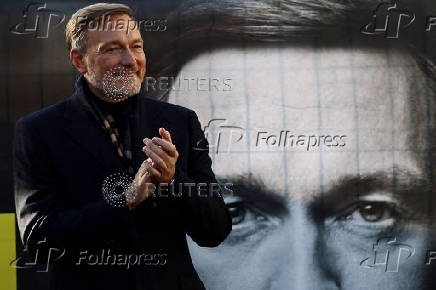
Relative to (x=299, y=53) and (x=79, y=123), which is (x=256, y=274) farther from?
(x=79, y=123)

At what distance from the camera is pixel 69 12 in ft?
9.71

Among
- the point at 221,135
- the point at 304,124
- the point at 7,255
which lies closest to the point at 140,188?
the point at 221,135

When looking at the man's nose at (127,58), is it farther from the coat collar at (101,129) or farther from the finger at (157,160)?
the finger at (157,160)

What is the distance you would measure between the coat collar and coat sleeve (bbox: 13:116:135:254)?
120mm

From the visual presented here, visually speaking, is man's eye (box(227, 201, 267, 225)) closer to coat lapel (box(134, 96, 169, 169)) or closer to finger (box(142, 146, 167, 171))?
coat lapel (box(134, 96, 169, 169))

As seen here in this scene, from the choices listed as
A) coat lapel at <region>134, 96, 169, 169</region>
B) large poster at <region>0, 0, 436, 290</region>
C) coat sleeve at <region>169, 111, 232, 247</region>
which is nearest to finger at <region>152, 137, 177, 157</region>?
coat sleeve at <region>169, 111, 232, 247</region>

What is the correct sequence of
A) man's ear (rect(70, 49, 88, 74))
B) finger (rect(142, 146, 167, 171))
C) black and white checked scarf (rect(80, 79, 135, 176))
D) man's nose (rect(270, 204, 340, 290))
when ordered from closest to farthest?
finger (rect(142, 146, 167, 171)), black and white checked scarf (rect(80, 79, 135, 176)), man's ear (rect(70, 49, 88, 74)), man's nose (rect(270, 204, 340, 290))

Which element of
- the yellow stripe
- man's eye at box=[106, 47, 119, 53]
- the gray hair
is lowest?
the yellow stripe

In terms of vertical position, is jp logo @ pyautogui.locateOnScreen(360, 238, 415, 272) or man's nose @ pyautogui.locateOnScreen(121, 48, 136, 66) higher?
man's nose @ pyautogui.locateOnScreen(121, 48, 136, 66)

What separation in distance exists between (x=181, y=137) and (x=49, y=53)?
3.90ft

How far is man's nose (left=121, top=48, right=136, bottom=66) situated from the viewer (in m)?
2.03

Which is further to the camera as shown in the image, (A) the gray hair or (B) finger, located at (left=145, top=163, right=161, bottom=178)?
(A) the gray hair

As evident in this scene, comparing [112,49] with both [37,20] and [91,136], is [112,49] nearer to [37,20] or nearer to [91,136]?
[91,136]

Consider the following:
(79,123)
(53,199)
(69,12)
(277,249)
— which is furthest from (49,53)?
(277,249)
